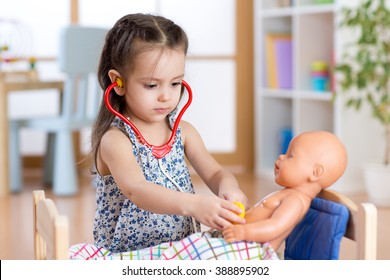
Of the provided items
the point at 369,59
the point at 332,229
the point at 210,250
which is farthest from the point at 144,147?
the point at 369,59

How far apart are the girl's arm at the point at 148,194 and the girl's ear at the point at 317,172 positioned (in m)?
0.17

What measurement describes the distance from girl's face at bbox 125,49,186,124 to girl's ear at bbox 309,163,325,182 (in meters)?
0.31

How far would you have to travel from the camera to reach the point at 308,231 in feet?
5.02

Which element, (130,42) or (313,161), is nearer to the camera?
(313,161)

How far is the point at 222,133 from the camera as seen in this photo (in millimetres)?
4668

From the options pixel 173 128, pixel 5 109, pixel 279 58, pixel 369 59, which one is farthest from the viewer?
pixel 279 58

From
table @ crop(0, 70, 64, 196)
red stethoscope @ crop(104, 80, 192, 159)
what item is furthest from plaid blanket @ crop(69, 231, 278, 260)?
table @ crop(0, 70, 64, 196)

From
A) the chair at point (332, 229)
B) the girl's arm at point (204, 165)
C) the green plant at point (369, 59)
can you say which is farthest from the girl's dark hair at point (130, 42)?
the green plant at point (369, 59)

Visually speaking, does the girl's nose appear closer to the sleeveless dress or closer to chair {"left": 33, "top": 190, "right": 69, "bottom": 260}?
the sleeveless dress

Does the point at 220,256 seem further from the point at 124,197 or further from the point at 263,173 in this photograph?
the point at 263,173

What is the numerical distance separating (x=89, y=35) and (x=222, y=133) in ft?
3.69

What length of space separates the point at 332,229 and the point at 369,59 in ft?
7.02

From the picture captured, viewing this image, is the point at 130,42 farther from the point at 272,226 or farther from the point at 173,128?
the point at 272,226

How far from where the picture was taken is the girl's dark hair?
1.58 m
